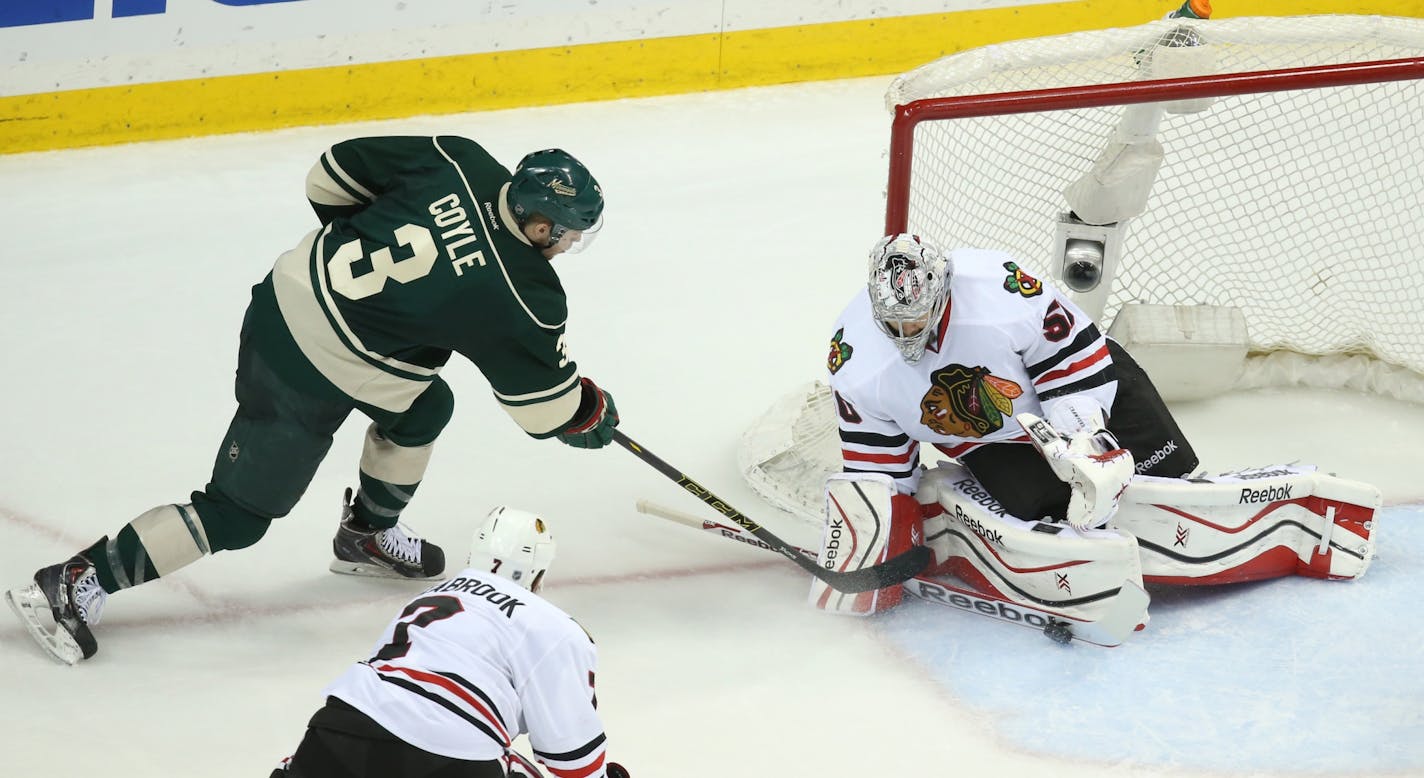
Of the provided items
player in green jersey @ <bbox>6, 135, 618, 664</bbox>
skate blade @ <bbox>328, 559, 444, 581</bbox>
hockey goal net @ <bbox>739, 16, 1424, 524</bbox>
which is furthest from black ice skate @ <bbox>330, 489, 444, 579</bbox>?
hockey goal net @ <bbox>739, 16, 1424, 524</bbox>

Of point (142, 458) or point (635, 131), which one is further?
point (635, 131)

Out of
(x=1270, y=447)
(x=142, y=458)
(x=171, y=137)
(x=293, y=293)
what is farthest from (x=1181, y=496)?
(x=171, y=137)

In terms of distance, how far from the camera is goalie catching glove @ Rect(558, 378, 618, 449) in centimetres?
291

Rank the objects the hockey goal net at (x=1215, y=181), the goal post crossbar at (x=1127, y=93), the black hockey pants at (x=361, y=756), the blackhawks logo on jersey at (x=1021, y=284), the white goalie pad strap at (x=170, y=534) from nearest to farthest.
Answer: the black hockey pants at (x=361, y=756), the white goalie pad strap at (x=170, y=534), the blackhawks logo on jersey at (x=1021, y=284), the goal post crossbar at (x=1127, y=93), the hockey goal net at (x=1215, y=181)

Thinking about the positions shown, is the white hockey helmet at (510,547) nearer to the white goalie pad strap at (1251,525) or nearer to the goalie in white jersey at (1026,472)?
the goalie in white jersey at (1026,472)

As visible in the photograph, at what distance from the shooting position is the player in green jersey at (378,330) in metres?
2.71

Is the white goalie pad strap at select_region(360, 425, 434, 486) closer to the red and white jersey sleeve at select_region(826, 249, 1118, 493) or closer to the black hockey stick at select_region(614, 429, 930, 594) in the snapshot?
the black hockey stick at select_region(614, 429, 930, 594)

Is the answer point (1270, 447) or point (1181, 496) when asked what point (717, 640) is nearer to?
point (1181, 496)

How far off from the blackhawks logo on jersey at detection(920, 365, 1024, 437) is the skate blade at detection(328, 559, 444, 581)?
→ 112 centimetres

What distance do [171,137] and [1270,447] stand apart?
379cm

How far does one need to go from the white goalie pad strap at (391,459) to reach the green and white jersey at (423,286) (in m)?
0.22

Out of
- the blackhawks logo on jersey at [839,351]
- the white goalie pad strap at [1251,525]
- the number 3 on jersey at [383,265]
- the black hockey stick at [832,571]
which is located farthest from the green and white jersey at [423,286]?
the white goalie pad strap at [1251,525]

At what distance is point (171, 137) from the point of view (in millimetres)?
5430

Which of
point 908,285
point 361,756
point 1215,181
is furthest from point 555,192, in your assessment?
point 1215,181
